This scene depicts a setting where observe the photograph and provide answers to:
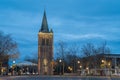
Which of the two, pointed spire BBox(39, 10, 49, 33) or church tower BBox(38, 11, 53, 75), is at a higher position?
pointed spire BBox(39, 10, 49, 33)

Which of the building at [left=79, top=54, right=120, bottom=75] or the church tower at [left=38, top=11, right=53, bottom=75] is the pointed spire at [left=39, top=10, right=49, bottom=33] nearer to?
the church tower at [left=38, top=11, right=53, bottom=75]

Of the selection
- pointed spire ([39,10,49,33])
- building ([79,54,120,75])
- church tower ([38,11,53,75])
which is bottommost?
building ([79,54,120,75])

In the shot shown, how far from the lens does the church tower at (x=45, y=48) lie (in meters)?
172

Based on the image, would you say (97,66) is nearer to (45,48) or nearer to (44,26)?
(45,48)

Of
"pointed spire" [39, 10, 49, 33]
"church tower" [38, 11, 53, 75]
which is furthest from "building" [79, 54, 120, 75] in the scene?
"pointed spire" [39, 10, 49, 33]

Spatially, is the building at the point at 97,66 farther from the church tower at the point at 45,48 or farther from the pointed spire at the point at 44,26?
the pointed spire at the point at 44,26

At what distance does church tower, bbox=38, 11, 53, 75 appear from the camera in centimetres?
17225

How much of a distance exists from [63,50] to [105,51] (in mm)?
15645

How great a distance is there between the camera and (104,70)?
117 m

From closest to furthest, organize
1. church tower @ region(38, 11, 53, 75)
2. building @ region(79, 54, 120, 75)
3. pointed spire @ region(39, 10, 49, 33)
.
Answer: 1. building @ region(79, 54, 120, 75)
2. church tower @ region(38, 11, 53, 75)
3. pointed spire @ region(39, 10, 49, 33)

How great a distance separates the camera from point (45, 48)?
17888 centimetres

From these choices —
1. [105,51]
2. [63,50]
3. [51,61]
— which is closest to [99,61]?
[105,51]

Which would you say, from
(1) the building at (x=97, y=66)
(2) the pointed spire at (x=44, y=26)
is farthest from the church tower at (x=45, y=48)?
(1) the building at (x=97, y=66)

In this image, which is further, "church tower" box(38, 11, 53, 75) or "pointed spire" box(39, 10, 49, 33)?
"pointed spire" box(39, 10, 49, 33)
